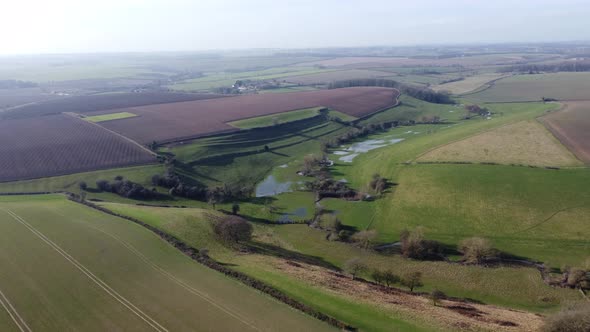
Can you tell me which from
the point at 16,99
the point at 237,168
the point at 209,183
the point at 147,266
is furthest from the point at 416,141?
the point at 16,99

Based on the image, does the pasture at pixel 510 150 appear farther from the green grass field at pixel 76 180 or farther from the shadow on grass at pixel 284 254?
the green grass field at pixel 76 180

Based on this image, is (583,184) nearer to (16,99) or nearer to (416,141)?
(416,141)

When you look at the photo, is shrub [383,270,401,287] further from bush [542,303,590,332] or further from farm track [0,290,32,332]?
farm track [0,290,32,332]

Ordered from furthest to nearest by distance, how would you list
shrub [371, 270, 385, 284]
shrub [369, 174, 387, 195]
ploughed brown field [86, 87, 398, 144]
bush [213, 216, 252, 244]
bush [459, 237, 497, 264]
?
ploughed brown field [86, 87, 398, 144] < shrub [369, 174, 387, 195] < bush [213, 216, 252, 244] < bush [459, 237, 497, 264] < shrub [371, 270, 385, 284]

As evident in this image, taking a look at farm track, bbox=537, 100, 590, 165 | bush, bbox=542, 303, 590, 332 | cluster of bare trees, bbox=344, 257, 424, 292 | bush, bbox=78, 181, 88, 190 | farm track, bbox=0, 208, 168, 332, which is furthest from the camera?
farm track, bbox=537, 100, 590, 165

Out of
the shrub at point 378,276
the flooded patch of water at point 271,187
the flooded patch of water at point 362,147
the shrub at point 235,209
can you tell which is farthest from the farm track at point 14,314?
the flooded patch of water at point 362,147

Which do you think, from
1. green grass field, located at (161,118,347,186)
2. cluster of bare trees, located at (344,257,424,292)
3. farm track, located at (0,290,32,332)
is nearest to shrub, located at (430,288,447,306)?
cluster of bare trees, located at (344,257,424,292)
